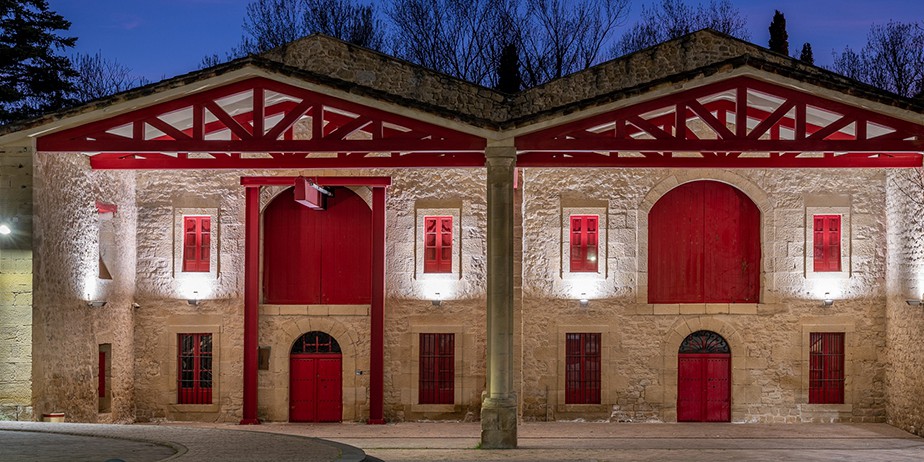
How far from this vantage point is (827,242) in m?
22.9

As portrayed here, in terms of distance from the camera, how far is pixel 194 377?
2325 cm

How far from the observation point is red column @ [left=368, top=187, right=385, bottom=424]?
2288cm

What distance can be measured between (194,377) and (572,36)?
29.6 metres

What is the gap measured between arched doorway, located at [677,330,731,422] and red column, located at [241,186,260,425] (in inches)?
331

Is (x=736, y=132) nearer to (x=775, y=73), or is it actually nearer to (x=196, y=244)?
(x=775, y=73)

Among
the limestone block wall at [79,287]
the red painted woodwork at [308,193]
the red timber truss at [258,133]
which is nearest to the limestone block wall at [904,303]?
the red timber truss at [258,133]

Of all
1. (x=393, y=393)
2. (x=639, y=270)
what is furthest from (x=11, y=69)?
(x=639, y=270)

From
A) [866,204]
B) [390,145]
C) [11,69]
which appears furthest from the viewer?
[11,69]

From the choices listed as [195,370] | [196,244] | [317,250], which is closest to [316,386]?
[195,370]

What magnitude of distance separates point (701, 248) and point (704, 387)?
109 inches

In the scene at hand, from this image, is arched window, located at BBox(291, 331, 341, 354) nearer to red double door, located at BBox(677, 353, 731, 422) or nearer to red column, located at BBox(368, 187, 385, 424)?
red column, located at BBox(368, 187, 385, 424)

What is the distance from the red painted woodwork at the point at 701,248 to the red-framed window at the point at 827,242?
50.0 inches

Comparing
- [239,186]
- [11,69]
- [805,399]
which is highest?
[11,69]

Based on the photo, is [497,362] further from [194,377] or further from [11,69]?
[11,69]
